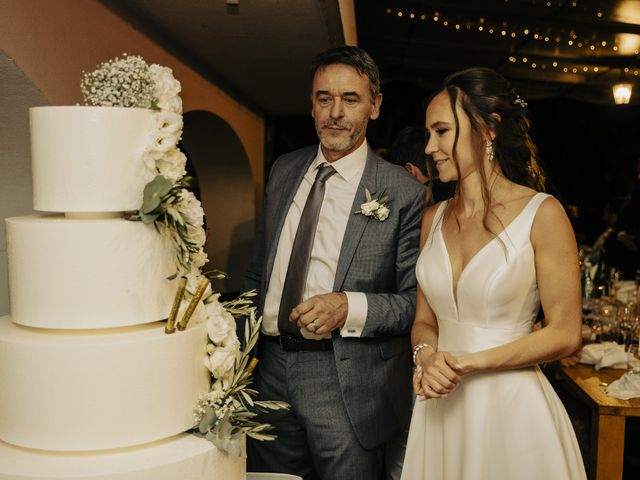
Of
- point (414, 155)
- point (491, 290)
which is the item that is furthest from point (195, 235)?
point (414, 155)

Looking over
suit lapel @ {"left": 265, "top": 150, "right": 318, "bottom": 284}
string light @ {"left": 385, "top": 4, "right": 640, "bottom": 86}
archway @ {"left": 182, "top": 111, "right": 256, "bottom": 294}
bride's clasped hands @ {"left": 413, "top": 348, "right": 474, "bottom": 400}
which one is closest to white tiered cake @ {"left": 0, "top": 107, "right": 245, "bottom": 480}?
bride's clasped hands @ {"left": 413, "top": 348, "right": 474, "bottom": 400}

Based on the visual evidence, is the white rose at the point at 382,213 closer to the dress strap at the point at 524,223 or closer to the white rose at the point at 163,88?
the dress strap at the point at 524,223

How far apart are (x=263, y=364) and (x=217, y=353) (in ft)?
2.75

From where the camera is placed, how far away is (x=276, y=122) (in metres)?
7.70

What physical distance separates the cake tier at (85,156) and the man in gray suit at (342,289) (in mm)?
870

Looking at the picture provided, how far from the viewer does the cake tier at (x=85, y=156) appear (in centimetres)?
157

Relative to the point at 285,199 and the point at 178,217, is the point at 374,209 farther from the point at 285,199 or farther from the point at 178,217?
the point at 178,217

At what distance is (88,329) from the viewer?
5.32 ft

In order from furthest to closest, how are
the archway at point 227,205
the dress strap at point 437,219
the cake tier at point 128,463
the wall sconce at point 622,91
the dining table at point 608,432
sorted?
the wall sconce at point 622,91, the archway at point 227,205, the dining table at point 608,432, the dress strap at point 437,219, the cake tier at point 128,463

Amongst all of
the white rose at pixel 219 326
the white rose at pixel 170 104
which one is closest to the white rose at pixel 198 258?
the white rose at pixel 219 326

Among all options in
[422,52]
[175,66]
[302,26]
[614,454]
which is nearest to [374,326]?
[614,454]

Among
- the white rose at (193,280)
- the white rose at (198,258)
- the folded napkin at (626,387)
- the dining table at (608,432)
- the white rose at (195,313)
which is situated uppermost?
the white rose at (198,258)

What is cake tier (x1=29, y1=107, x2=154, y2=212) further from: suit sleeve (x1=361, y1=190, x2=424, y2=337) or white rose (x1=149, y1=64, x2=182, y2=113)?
suit sleeve (x1=361, y1=190, x2=424, y2=337)

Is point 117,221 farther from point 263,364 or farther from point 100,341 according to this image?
Answer: point 263,364
